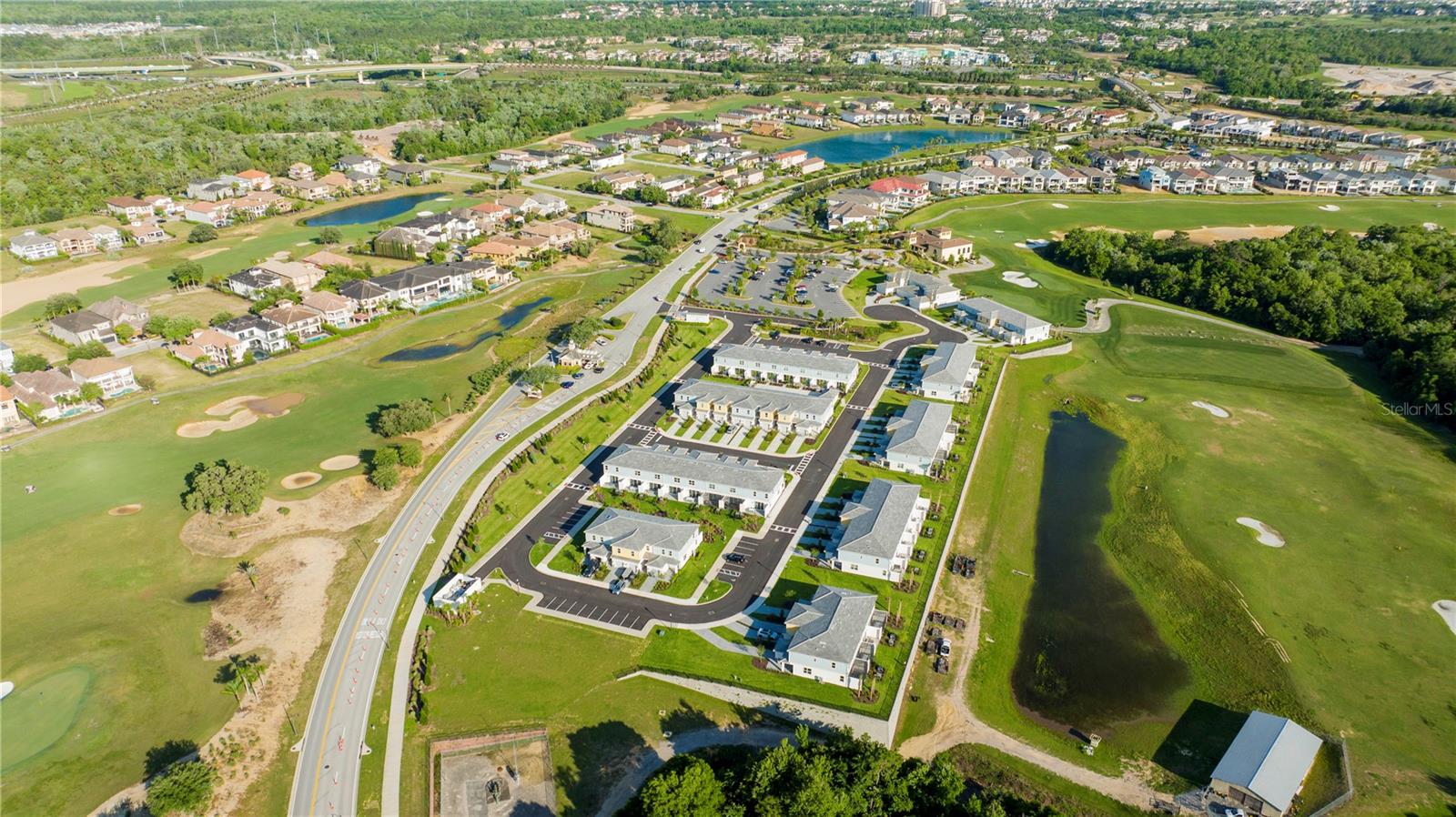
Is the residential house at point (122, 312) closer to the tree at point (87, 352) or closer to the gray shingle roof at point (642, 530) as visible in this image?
the tree at point (87, 352)

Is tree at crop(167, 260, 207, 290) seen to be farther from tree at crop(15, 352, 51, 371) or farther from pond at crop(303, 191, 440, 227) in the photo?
pond at crop(303, 191, 440, 227)

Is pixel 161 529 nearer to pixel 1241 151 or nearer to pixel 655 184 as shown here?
pixel 655 184

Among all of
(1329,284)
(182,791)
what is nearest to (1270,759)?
(182,791)

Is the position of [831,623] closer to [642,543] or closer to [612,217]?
[642,543]

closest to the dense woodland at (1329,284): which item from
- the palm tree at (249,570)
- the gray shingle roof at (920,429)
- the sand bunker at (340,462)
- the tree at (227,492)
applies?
the gray shingle roof at (920,429)

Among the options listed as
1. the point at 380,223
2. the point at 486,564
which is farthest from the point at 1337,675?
the point at 380,223

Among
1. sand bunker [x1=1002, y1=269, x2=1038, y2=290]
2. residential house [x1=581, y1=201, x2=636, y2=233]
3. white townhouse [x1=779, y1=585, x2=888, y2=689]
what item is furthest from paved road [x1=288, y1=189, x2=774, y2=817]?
sand bunker [x1=1002, y1=269, x2=1038, y2=290]
